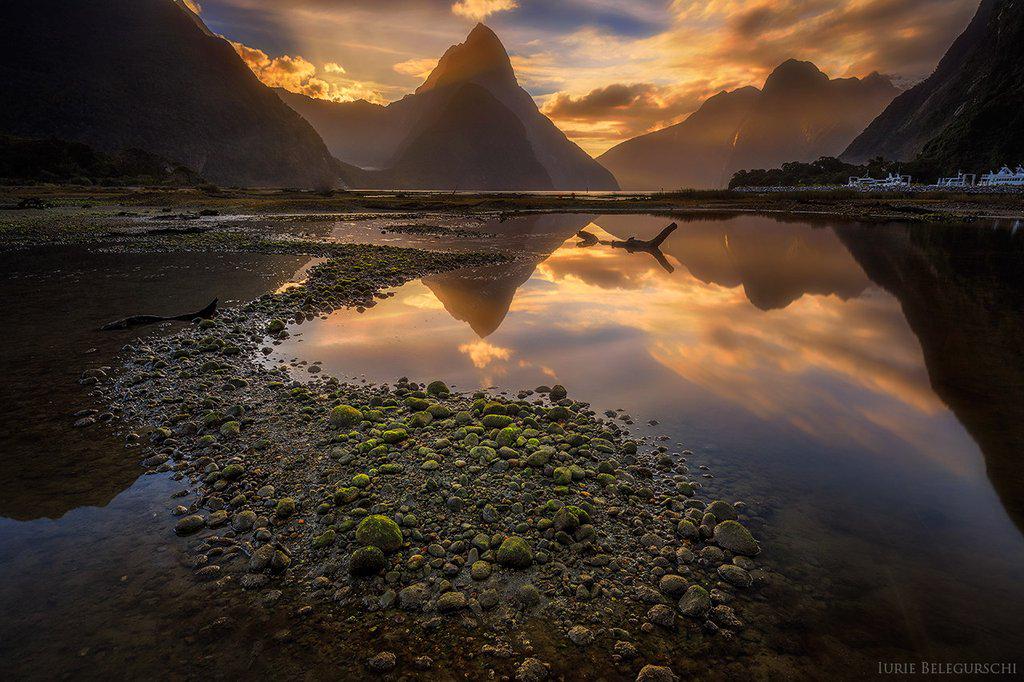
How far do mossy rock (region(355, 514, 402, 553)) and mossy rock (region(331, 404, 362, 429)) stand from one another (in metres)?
3.47

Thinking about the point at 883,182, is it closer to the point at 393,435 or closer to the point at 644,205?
the point at 644,205

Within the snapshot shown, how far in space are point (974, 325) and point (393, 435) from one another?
21352 millimetres

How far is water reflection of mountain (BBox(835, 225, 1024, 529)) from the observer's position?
9156mm

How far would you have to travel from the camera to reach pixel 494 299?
21.6 metres

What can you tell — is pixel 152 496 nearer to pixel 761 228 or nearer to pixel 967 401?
pixel 967 401

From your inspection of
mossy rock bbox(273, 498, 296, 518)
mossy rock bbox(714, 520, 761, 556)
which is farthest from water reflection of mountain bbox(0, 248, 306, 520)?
mossy rock bbox(714, 520, 761, 556)

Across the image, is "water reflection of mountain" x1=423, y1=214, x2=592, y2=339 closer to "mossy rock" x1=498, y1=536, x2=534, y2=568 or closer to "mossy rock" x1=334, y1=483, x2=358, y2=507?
"mossy rock" x1=334, y1=483, x2=358, y2=507

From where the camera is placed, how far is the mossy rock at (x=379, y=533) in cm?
605

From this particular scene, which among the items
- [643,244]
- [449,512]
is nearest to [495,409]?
[449,512]

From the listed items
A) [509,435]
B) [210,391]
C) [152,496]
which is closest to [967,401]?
[509,435]

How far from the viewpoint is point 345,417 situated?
9.48 m

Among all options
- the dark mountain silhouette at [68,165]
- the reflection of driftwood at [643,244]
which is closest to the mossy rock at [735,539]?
the reflection of driftwood at [643,244]

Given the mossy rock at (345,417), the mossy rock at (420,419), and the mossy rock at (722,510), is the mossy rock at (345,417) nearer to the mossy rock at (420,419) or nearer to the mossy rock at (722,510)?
the mossy rock at (420,419)

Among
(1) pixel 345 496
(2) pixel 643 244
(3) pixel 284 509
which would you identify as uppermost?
(2) pixel 643 244
